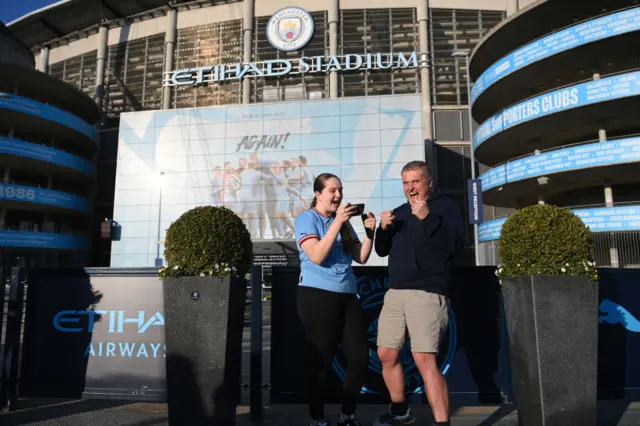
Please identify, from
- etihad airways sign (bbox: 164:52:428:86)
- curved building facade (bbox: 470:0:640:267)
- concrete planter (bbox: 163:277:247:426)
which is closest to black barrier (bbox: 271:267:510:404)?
concrete planter (bbox: 163:277:247:426)

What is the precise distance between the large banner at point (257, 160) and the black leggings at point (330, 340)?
85.1 feet

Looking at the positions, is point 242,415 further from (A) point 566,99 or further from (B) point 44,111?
(B) point 44,111

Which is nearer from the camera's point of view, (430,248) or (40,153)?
(430,248)

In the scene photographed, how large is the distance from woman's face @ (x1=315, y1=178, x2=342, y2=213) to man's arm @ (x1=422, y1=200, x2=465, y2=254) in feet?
2.37

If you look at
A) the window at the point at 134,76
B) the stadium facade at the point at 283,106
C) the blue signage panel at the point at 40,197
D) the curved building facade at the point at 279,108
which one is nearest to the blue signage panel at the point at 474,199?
the stadium facade at the point at 283,106

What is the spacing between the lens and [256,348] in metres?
3.79

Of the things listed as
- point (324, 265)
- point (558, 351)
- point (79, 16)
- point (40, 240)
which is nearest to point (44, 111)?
point (40, 240)

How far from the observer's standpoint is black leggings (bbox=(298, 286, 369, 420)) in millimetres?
3119

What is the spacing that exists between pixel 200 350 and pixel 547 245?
8.67ft

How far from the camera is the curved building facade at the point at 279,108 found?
100ft

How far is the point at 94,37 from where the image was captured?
127 feet

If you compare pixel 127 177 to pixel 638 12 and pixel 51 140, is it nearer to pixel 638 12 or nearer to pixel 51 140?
pixel 51 140

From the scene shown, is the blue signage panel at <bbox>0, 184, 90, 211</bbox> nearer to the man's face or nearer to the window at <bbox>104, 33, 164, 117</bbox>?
the window at <bbox>104, 33, 164, 117</bbox>

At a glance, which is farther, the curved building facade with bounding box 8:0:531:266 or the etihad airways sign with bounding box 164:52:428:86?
the etihad airways sign with bounding box 164:52:428:86
